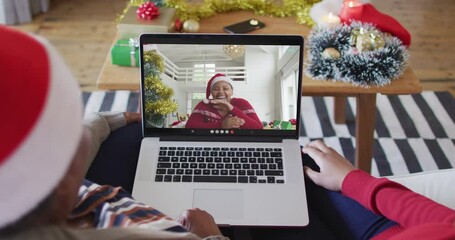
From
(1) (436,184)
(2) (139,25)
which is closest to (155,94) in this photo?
(2) (139,25)

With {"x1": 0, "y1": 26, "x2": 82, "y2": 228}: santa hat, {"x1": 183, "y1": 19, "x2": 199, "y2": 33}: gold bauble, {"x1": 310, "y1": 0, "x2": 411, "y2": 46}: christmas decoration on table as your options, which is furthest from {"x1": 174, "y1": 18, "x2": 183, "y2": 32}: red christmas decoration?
{"x1": 0, "y1": 26, "x2": 82, "y2": 228}: santa hat

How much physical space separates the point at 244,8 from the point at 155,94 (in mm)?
781

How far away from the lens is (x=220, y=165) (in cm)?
121

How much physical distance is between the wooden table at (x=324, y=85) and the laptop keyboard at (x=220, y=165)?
345 mm

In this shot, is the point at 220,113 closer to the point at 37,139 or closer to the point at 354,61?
the point at 354,61

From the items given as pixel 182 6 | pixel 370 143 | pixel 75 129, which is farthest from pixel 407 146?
pixel 75 129

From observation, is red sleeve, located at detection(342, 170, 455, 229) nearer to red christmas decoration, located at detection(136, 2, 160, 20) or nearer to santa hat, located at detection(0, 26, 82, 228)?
santa hat, located at detection(0, 26, 82, 228)

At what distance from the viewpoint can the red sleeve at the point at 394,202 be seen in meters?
0.98

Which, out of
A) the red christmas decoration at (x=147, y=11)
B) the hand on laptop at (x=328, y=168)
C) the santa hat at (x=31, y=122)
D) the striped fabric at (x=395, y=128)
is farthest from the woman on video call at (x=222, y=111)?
the striped fabric at (x=395, y=128)

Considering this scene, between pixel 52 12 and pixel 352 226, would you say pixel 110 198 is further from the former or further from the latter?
pixel 52 12

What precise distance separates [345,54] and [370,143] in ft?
1.24

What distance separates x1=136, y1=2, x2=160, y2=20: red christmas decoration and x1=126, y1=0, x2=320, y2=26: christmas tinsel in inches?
6.0

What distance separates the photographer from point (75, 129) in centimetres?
65

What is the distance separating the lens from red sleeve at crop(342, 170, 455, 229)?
976 millimetres
